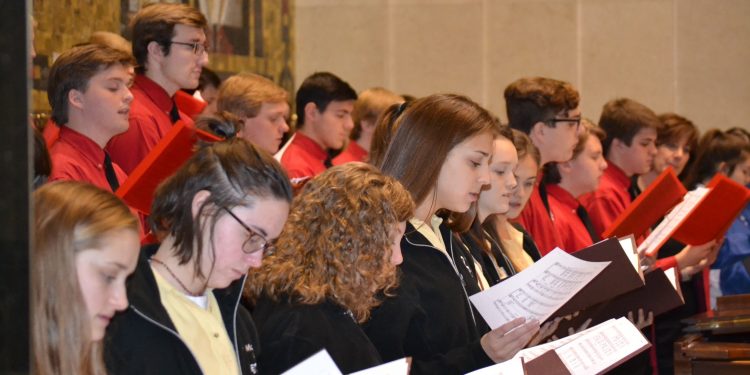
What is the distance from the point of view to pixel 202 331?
260 centimetres

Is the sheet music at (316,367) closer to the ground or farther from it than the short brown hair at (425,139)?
closer to the ground

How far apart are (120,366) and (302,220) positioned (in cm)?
70

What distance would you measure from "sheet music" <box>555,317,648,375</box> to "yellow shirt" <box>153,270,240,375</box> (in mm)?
956

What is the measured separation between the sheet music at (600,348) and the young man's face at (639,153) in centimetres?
345

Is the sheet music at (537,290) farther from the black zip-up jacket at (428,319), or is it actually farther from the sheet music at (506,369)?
the sheet music at (506,369)

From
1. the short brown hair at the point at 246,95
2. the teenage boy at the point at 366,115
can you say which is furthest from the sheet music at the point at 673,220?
the short brown hair at the point at 246,95

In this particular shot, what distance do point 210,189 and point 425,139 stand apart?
3.83ft

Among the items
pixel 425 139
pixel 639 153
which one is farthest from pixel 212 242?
pixel 639 153

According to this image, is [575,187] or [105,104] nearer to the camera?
[105,104]

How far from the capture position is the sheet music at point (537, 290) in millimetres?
3275

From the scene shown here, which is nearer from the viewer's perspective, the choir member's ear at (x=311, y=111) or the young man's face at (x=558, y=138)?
the young man's face at (x=558, y=138)

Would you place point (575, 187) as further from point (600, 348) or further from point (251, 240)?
point (251, 240)

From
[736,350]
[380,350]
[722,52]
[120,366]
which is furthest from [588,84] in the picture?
[120,366]

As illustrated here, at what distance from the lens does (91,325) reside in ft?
7.07
